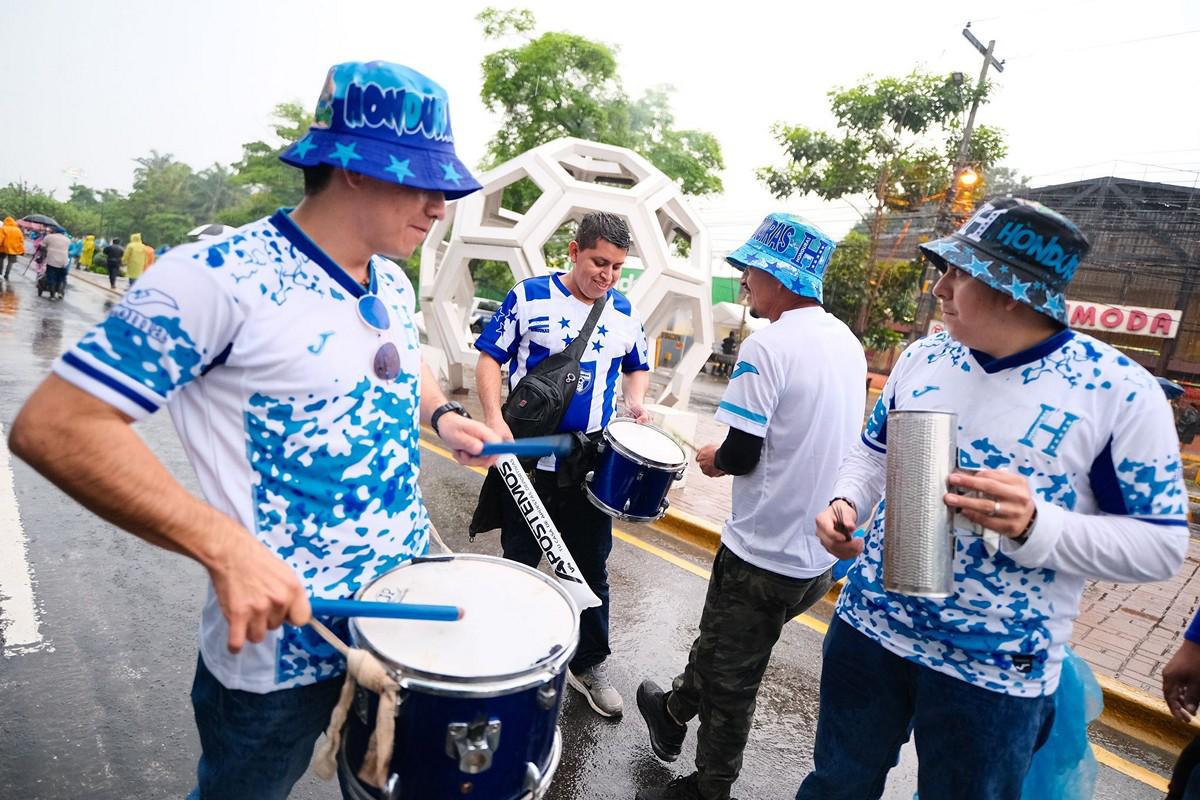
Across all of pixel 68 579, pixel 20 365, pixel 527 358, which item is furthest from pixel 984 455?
pixel 20 365

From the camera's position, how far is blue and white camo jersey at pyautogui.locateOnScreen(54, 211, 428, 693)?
3.99 feet

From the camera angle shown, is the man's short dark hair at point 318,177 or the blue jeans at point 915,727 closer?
the man's short dark hair at point 318,177

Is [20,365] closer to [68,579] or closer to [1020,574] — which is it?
[68,579]

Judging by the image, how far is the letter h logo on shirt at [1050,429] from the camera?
158 cm

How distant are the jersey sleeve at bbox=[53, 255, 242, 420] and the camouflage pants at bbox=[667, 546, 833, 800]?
1814 millimetres

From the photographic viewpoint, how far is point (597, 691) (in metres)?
3.17

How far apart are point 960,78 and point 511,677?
22.2 metres

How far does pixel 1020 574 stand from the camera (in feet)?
5.37

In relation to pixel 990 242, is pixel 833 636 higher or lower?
lower

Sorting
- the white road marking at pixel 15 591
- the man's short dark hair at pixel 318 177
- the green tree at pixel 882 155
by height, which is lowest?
the white road marking at pixel 15 591

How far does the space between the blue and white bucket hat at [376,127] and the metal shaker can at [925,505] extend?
1144 millimetres

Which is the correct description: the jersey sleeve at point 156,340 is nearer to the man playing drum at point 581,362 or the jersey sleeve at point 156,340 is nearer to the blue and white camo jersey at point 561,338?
the man playing drum at point 581,362

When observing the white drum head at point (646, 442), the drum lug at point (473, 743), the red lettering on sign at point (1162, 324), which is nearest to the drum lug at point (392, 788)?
the drum lug at point (473, 743)

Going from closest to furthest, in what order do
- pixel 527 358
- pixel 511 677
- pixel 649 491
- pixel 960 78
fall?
pixel 511 677
pixel 649 491
pixel 527 358
pixel 960 78
